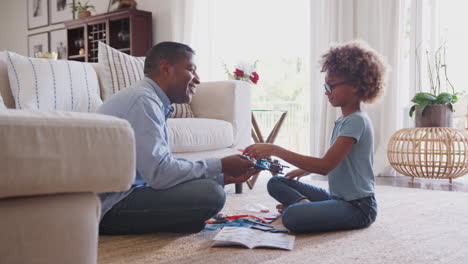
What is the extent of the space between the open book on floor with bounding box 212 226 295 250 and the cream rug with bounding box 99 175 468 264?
3cm

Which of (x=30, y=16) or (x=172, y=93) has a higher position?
(x=30, y=16)

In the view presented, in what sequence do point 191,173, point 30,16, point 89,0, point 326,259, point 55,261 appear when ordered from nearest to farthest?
point 55,261
point 326,259
point 191,173
point 89,0
point 30,16

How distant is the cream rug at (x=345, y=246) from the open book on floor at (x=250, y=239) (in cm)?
3

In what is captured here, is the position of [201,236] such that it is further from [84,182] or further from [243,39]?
[243,39]

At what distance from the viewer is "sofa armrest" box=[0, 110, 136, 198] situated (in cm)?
77

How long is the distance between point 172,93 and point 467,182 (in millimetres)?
2843

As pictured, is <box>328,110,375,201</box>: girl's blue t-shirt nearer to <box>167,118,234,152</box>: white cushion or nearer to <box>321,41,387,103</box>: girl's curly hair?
<box>321,41,387,103</box>: girl's curly hair

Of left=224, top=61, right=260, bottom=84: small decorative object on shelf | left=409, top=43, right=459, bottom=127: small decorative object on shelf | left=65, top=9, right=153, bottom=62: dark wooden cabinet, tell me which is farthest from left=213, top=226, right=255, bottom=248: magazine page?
left=65, top=9, right=153, bottom=62: dark wooden cabinet

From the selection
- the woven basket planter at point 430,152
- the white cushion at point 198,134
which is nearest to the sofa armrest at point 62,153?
the white cushion at point 198,134

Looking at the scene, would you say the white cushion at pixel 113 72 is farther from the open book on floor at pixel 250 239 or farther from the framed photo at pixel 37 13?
the framed photo at pixel 37 13

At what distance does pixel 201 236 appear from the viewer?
1697 mm

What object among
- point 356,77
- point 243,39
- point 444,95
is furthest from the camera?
point 243,39

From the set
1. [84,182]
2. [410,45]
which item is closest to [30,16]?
[410,45]

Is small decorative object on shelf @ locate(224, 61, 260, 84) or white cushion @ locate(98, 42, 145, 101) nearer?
white cushion @ locate(98, 42, 145, 101)
